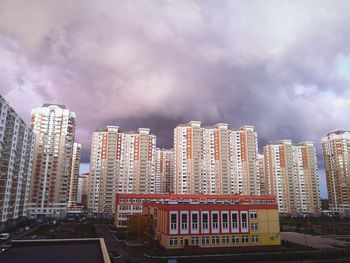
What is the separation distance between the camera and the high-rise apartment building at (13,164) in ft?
250

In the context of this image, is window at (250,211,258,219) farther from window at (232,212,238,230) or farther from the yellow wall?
window at (232,212,238,230)

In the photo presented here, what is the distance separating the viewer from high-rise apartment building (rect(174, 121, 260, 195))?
135 meters

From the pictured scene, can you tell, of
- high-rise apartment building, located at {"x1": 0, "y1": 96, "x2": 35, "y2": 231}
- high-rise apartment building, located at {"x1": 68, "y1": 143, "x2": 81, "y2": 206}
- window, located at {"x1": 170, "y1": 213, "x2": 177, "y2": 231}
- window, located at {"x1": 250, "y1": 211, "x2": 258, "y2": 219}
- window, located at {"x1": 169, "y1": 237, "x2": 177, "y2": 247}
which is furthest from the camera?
high-rise apartment building, located at {"x1": 68, "y1": 143, "x2": 81, "y2": 206}

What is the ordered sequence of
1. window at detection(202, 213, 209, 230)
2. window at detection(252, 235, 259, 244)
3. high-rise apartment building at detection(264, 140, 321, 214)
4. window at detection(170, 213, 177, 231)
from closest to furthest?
window at detection(170, 213, 177, 231) < window at detection(202, 213, 209, 230) < window at detection(252, 235, 259, 244) < high-rise apartment building at detection(264, 140, 321, 214)

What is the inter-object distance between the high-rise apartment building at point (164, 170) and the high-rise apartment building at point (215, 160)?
37503 millimetres

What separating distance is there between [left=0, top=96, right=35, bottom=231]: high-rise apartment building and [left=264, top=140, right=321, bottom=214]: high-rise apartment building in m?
125

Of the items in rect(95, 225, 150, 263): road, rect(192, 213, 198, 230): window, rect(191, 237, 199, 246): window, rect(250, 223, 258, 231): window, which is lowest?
rect(95, 225, 150, 263): road

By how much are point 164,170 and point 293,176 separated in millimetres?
74218

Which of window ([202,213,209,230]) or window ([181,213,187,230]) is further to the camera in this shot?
window ([202,213,209,230])

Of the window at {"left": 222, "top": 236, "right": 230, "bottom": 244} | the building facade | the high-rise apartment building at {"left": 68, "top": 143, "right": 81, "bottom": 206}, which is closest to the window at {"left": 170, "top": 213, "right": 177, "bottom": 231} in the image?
the building facade

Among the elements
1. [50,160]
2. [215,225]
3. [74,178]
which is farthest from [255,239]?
[74,178]

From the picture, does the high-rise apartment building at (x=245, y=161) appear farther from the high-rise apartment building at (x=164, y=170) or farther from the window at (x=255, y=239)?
the window at (x=255, y=239)

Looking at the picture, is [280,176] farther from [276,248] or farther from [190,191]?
[276,248]

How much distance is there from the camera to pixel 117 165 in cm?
13450
